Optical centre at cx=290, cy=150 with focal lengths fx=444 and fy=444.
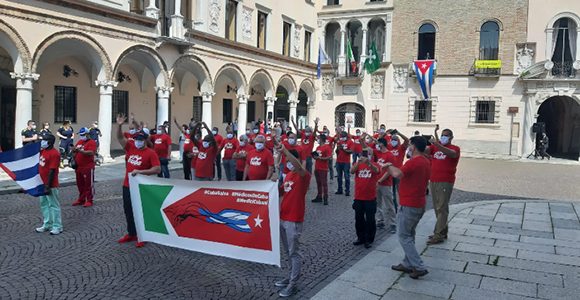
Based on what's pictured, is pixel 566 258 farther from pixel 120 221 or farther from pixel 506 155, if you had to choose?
pixel 506 155

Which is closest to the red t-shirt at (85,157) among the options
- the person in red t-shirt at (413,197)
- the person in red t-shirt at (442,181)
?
the person in red t-shirt at (413,197)

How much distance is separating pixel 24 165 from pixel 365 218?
258 inches

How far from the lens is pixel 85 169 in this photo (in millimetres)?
10438

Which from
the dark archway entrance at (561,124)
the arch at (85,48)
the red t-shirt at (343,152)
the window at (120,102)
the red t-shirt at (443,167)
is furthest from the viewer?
the dark archway entrance at (561,124)

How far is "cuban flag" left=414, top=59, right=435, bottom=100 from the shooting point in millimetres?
29781

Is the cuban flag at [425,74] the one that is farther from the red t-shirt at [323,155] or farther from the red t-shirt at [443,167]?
the red t-shirt at [443,167]

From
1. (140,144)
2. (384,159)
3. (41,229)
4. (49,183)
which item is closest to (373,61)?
(384,159)

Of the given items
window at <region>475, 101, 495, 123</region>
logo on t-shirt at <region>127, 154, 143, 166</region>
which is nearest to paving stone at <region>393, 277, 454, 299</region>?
logo on t-shirt at <region>127, 154, 143, 166</region>

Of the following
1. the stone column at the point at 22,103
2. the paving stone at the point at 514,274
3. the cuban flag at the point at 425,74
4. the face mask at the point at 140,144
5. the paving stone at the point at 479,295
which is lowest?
the paving stone at the point at 479,295

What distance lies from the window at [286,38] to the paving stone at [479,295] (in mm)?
25402

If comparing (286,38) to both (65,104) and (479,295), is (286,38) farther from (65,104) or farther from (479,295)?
(479,295)

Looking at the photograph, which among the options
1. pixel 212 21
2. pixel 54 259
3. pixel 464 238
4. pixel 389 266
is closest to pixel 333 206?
pixel 464 238

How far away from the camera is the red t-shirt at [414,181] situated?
6164mm

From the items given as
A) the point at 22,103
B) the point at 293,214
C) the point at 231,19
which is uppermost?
the point at 231,19
